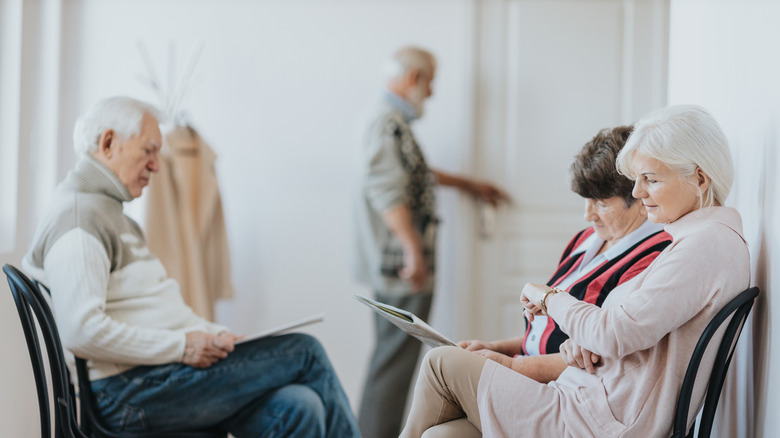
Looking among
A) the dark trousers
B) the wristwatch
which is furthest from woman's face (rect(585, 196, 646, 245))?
the dark trousers

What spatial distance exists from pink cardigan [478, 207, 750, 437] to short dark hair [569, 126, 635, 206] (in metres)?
0.18

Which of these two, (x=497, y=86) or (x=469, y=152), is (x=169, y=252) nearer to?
(x=469, y=152)

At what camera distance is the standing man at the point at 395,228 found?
2910 mm

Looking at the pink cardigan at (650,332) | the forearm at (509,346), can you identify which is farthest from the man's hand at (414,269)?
the pink cardigan at (650,332)

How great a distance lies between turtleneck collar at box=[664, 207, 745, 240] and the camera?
130 cm

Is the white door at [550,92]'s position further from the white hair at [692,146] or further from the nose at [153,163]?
the white hair at [692,146]

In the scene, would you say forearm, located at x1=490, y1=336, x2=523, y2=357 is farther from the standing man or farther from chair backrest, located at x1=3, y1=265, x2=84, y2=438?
the standing man

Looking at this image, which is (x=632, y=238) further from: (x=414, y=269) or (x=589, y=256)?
(x=414, y=269)

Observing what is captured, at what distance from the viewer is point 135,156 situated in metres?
1.83

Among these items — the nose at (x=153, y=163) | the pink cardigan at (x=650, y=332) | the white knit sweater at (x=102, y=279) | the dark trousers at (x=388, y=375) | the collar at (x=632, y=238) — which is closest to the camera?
the pink cardigan at (x=650, y=332)

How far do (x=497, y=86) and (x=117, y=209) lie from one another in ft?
6.89

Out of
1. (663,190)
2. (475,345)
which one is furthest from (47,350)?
(663,190)

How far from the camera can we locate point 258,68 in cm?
340

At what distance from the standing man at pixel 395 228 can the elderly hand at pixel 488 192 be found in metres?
0.36
